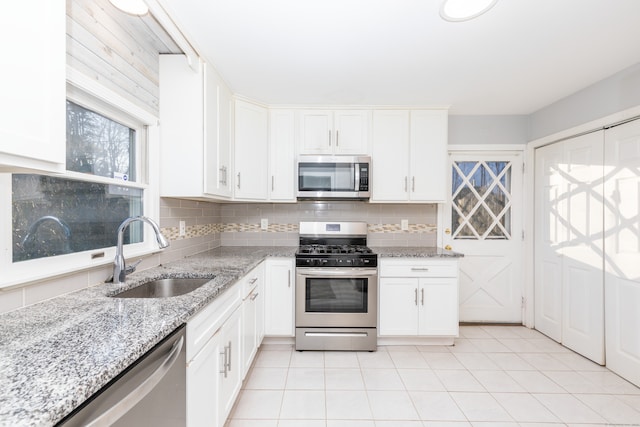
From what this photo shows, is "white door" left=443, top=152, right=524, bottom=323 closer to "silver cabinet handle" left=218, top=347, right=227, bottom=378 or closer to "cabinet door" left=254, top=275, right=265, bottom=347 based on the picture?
"cabinet door" left=254, top=275, right=265, bottom=347

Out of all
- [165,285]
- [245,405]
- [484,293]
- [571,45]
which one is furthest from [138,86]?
[484,293]

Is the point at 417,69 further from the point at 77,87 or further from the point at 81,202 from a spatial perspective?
the point at 81,202

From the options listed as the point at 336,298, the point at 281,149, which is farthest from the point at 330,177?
the point at 336,298

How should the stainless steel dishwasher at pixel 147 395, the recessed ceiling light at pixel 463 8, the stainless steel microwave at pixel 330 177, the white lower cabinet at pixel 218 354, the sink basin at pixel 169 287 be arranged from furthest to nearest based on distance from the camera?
the stainless steel microwave at pixel 330 177, the sink basin at pixel 169 287, the recessed ceiling light at pixel 463 8, the white lower cabinet at pixel 218 354, the stainless steel dishwasher at pixel 147 395

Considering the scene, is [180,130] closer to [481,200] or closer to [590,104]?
[481,200]

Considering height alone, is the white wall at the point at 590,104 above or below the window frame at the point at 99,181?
above

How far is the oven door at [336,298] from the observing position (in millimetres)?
2643

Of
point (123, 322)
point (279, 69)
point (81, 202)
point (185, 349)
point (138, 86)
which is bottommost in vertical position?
point (185, 349)

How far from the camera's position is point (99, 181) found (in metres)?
1.56

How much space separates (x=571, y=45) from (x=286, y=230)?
2672 mm

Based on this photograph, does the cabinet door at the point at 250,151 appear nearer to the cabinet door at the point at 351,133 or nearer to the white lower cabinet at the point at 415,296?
the cabinet door at the point at 351,133

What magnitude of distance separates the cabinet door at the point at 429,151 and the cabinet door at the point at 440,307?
808mm

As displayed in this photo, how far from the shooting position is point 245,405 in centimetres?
190

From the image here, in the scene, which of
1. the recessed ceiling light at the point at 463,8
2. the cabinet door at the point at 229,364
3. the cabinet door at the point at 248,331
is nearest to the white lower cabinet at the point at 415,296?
the cabinet door at the point at 248,331
